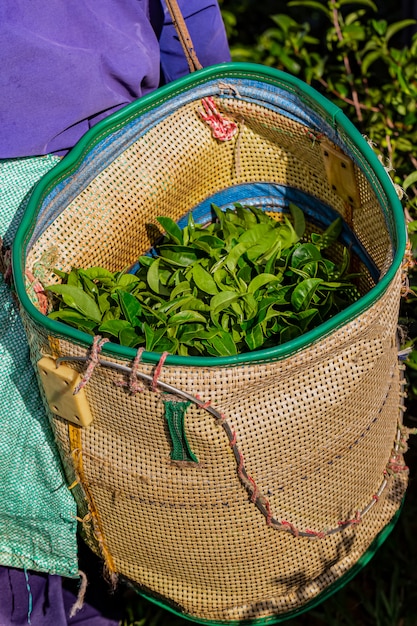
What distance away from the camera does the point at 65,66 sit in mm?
1298

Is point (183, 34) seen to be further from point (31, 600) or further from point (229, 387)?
point (31, 600)

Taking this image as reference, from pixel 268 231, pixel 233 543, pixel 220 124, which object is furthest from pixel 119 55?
pixel 233 543

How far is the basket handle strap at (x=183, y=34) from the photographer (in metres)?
1.39

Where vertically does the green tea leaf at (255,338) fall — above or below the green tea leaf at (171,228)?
below

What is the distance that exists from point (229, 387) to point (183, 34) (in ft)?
2.47

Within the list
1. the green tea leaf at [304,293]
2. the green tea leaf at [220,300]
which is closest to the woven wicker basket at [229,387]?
the green tea leaf at [304,293]

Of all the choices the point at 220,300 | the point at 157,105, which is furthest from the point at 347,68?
the point at 220,300

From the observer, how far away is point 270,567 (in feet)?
3.97

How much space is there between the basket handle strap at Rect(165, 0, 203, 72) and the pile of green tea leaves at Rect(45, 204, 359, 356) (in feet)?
0.93

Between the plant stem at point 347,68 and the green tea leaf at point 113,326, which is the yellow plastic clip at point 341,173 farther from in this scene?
the plant stem at point 347,68

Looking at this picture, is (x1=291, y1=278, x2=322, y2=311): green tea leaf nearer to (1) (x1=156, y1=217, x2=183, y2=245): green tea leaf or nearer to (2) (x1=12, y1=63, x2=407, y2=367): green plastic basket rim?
(2) (x1=12, y1=63, x2=407, y2=367): green plastic basket rim

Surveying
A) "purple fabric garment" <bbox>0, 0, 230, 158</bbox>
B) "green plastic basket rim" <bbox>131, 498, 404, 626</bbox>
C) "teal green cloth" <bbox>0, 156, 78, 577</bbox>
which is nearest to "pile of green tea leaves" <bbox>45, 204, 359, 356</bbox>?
"teal green cloth" <bbox>0, 156, 78, 577</bbox>

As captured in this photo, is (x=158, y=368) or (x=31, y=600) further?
(x=31, y=600)

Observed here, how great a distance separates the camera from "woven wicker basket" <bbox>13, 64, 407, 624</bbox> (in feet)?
3.34
